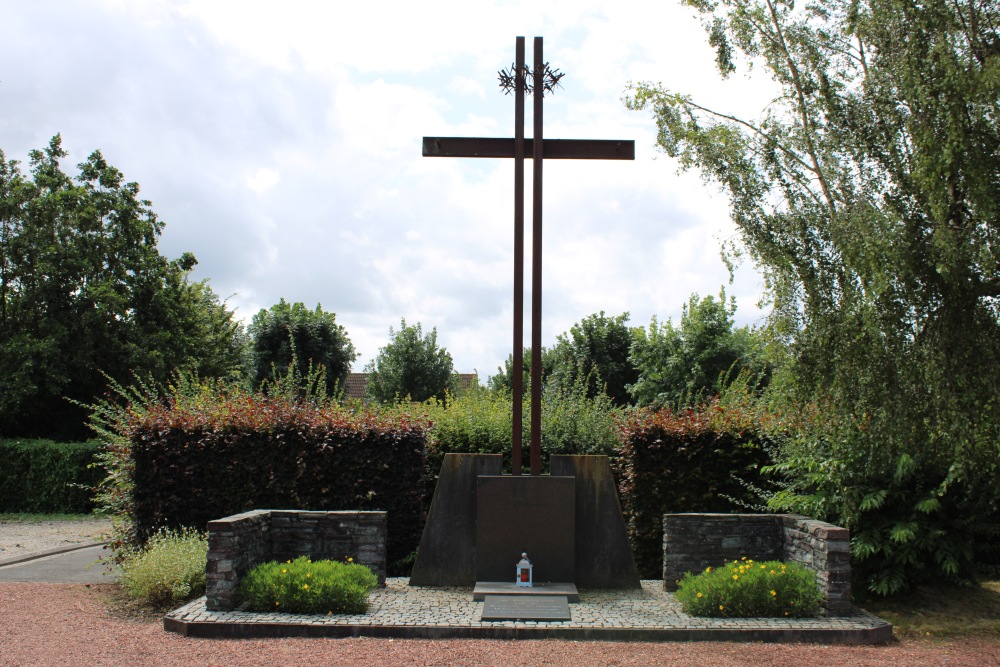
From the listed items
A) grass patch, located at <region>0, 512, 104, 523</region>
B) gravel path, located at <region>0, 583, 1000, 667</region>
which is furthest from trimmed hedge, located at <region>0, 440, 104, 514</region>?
gravel path, located at <region>0, 583, 1000, 667</region>

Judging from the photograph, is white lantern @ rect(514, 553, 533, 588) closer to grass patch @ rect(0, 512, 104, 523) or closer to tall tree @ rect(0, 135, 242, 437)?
grass patch @ rect(0, 512, 104, 523)

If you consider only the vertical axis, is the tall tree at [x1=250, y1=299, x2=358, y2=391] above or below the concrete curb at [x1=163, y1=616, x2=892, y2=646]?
above

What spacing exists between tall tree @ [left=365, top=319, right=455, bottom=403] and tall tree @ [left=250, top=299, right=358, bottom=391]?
1.37m

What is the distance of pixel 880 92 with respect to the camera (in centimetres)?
738

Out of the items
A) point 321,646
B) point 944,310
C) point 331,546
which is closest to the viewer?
point 321,646

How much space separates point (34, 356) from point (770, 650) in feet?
61.4

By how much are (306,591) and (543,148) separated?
4945 millimetres

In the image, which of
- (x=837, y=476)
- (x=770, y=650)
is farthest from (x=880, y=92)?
(x=770, y=650)

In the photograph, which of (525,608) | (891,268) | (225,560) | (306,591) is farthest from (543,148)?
(225,560)

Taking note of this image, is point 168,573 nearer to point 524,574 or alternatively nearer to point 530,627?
point 524,574

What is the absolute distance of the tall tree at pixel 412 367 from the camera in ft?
81.1

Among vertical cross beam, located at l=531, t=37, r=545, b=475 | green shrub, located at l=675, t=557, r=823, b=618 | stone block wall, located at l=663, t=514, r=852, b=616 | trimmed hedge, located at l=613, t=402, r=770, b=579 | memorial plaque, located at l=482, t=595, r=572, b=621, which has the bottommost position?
memorial plaque, located at l=482, t=595, r=572, b=621

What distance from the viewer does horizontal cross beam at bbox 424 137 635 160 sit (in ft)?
27.7

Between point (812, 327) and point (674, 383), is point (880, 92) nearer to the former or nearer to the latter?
point (812, 327)
